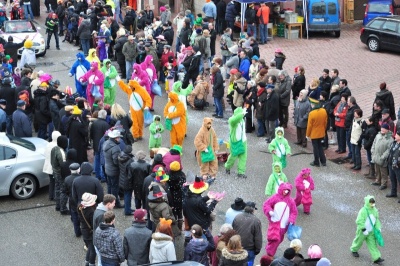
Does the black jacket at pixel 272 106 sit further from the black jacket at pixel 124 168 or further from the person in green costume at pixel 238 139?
the black jacket at pixel 124 168

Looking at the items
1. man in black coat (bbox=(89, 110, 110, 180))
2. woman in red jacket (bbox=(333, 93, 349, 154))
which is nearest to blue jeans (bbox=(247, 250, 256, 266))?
man in black coat (bbox=(89, 110, 110, 180))

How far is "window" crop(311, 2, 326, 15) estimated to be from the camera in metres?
30.0

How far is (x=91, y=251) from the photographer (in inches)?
524

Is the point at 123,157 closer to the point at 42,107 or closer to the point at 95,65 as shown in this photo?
the point at 42,107

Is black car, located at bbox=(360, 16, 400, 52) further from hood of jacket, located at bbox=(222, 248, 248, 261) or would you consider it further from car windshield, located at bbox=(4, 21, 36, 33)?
hood of jacket, located at bbox=(222, 248, 248, 261)

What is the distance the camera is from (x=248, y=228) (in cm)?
1252

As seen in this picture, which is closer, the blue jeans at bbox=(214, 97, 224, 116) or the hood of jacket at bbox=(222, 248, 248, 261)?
the hood of jacket at bbox=(222, 248, 248, 261)

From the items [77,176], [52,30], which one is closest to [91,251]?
[77,176]

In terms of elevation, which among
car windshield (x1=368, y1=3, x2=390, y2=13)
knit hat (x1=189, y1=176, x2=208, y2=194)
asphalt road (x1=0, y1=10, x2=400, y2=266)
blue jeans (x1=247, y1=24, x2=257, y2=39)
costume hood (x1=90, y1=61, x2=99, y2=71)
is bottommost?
asphalt road (x1=0, y1=10, x2=400, y2=266)

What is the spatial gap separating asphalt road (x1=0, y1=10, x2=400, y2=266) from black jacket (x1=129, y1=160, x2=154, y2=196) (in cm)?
82

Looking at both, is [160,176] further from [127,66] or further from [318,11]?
[318,11]

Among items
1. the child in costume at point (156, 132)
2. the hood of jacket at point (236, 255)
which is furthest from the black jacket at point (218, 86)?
the hood of jacket at point (236, 255)

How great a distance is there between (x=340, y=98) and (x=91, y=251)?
815 cm

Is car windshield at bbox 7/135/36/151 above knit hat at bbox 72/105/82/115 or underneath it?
underneath
